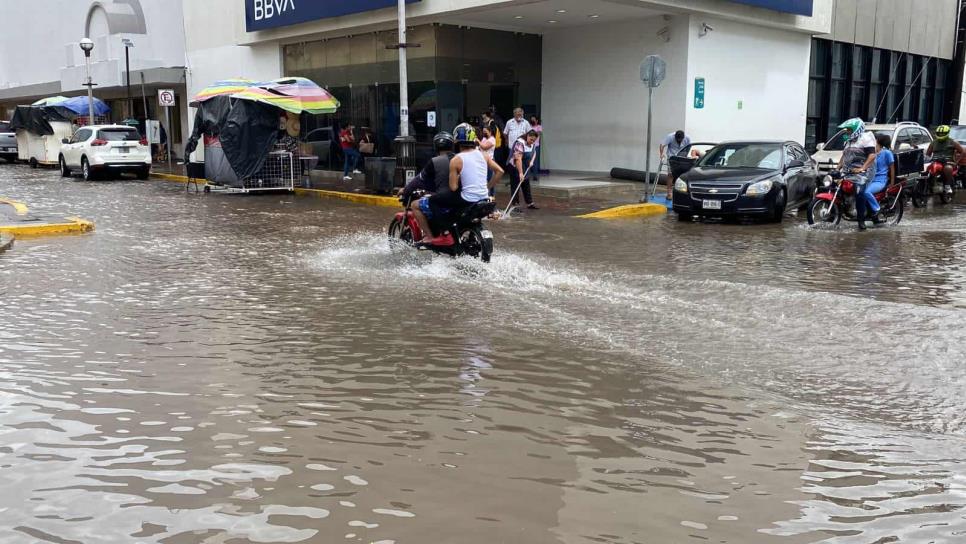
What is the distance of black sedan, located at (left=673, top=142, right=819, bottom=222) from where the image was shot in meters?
14.9

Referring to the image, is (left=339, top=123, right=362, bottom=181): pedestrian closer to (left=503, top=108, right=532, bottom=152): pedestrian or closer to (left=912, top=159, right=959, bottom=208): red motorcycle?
(left=503, top=108, right=532, bottom=152): pedestrian

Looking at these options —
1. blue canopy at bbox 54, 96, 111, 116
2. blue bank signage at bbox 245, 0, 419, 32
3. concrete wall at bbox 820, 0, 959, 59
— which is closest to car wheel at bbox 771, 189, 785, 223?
blue bank signage at bbox 245, 0, 419, 32

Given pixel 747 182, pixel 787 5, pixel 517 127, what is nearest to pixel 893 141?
pixel 787 5

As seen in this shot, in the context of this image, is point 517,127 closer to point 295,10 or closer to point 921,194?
point 921,194

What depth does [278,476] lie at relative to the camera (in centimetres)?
400

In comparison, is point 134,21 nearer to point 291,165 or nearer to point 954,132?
point 291,165

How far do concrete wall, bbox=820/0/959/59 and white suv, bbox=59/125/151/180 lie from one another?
874 inches

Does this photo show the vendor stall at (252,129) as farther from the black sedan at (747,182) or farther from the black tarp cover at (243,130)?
the black sedan at (747,182)

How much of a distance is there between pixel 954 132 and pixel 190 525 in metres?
26.4

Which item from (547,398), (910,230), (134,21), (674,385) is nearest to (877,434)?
(674,385)

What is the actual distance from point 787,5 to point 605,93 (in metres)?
5.39

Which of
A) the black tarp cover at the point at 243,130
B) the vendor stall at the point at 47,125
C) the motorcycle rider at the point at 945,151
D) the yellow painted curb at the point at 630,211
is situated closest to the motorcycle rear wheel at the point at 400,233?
the yellow painted curb at the point at 630,211

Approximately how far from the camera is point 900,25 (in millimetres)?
30125

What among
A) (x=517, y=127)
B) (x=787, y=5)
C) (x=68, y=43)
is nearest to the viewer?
(x=517, y=127)
